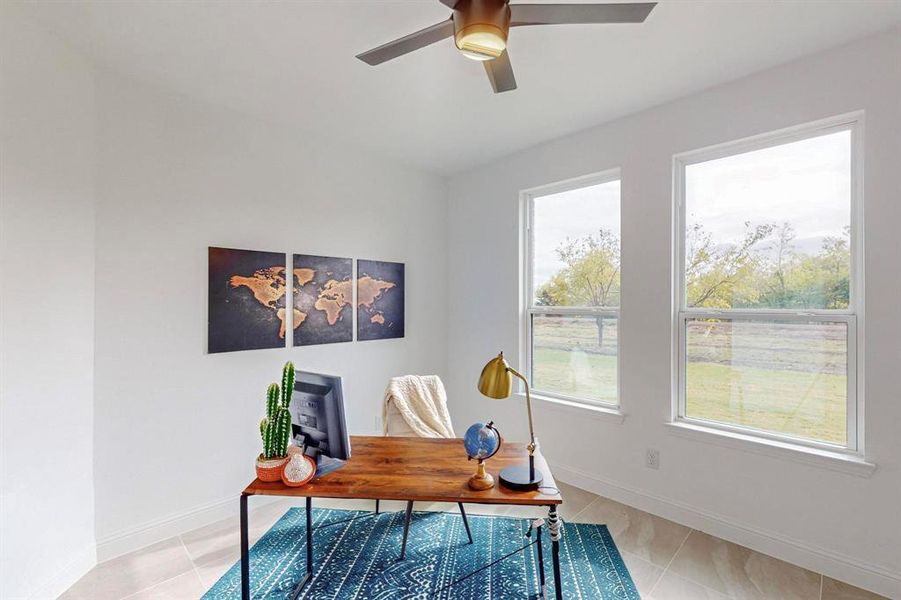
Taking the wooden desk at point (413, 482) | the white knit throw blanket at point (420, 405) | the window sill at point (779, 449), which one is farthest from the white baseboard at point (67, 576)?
the window sill at point (779, 449)

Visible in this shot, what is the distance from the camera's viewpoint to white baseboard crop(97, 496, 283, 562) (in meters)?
2.28

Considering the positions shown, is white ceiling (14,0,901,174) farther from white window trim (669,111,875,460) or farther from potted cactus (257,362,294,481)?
potted cactus (257,362,294,481)

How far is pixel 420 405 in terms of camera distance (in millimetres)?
2740

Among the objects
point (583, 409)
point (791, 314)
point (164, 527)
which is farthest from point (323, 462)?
point (791, 314)

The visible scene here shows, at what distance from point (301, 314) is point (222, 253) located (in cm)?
66

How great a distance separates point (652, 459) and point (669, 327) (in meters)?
0.89

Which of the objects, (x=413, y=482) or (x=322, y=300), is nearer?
(x=413, y=482)

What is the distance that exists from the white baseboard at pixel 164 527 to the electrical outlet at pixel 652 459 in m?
2.61

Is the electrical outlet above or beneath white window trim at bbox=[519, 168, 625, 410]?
beneath

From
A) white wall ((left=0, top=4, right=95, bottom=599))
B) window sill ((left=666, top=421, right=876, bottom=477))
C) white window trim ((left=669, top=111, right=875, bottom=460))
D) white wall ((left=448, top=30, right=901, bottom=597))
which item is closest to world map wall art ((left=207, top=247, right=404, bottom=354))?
white wall ((left=0, top=4, right=95, bottom=599))

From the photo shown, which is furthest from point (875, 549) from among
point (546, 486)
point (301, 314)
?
point (301, 314)

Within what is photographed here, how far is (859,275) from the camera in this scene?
2102mm

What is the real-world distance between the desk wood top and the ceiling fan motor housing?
5.23 feet

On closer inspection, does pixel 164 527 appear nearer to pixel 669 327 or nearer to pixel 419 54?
pixel 419 54
